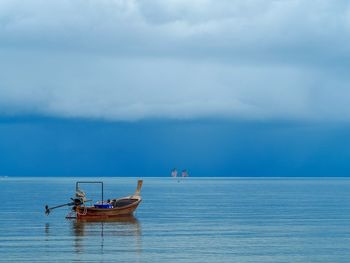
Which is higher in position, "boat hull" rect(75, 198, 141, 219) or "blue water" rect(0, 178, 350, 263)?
"boat hull" rect(75, 198, 141, 219)

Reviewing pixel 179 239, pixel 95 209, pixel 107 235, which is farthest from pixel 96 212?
pixel 179 239

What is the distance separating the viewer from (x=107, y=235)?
74312mm

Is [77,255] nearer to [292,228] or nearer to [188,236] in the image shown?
[188,236]

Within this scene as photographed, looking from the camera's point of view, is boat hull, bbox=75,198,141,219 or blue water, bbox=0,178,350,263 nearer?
blue water, bbox=0,178,350,263

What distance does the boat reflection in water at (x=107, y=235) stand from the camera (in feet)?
207

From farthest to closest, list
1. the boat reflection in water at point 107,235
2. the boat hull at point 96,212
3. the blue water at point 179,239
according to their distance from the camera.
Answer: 1. the boat hull at point 96,212
2. the boat reflection in water at point 107,235
3. the blue water at point 179,239

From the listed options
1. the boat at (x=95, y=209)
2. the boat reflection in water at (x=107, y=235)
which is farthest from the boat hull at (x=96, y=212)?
the boat reflection in water at (x=107, y=235)

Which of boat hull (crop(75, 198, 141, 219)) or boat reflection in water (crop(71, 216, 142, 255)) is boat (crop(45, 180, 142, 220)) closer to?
boat hull (crop(75, 198, 141, 219))

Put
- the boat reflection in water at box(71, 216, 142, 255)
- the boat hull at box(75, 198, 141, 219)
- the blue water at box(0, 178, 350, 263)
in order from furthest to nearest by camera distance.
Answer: the boat hull at box(75, 198, 141, 219)
the boat reflection in water at box(71, 216, 142, 255)
the blue water at box(0, 178, 350, 263)

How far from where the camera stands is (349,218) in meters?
98.2

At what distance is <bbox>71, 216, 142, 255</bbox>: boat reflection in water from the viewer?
63062 millimetres

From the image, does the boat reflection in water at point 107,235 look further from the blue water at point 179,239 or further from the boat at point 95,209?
the boat at point 95,209

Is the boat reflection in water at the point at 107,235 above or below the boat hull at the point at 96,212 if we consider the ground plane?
below

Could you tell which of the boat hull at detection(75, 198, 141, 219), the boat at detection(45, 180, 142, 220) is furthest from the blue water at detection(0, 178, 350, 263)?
the boat hull at detection(75, 198, 141, 219)
